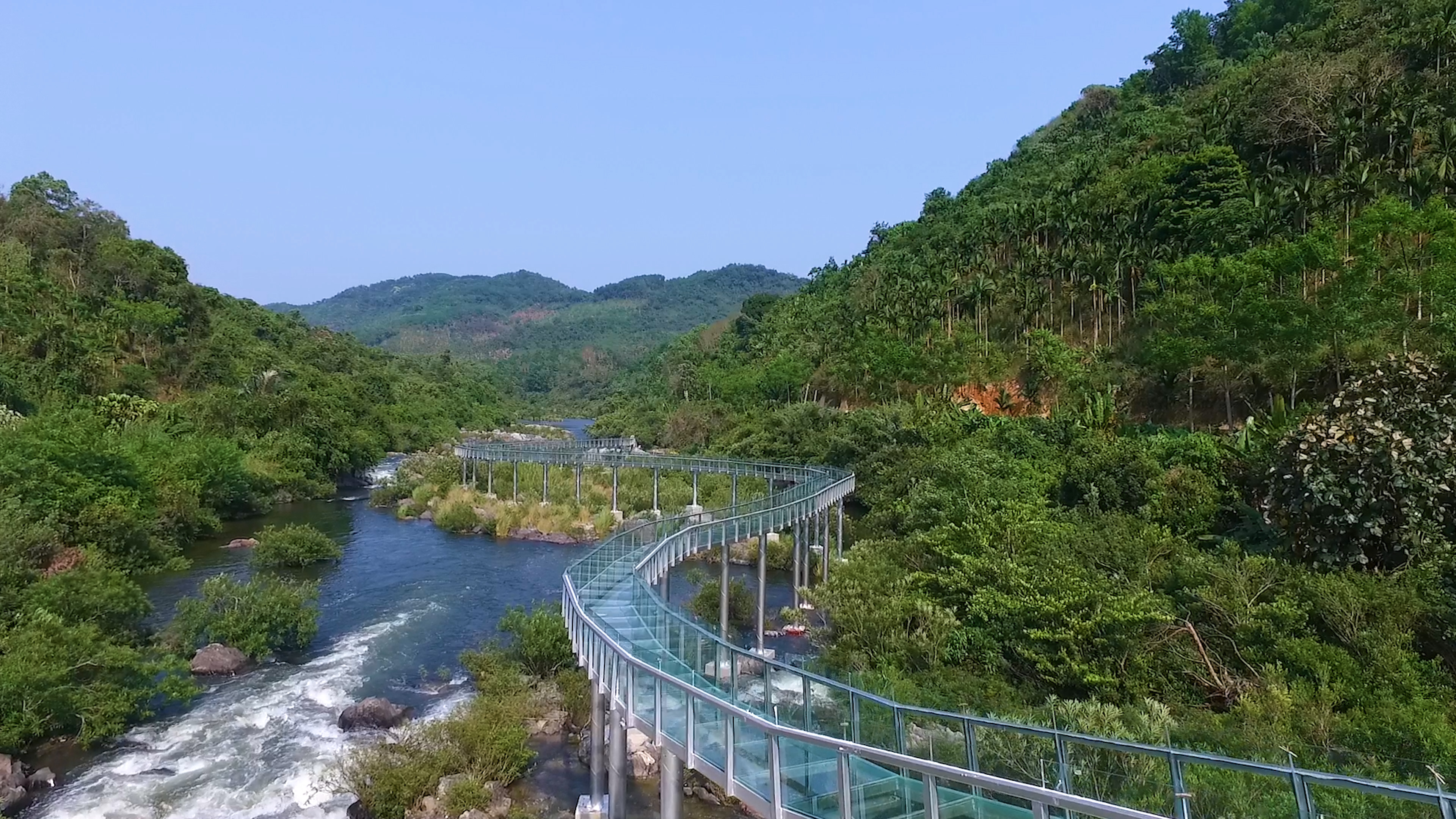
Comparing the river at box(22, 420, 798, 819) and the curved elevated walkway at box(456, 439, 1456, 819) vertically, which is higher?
the curved elevated walkway at box(456, 439, 1456, 819)

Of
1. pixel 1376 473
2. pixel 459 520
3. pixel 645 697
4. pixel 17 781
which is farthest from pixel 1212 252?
pixel 17 781

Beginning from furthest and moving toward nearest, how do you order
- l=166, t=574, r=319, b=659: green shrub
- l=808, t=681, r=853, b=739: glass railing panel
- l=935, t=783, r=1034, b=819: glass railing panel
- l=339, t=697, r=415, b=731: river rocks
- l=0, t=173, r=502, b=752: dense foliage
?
l=166, t=574, r=319, b=659: green shrub → l=339, t=697, r=415, b=731: river rocks → l=0, t=173, r=502, b=752: dense foliage → l=808, t=681, r=853, b=739: glass railing panel → l=935, t=783, r=1034, b=819: glass railing panel

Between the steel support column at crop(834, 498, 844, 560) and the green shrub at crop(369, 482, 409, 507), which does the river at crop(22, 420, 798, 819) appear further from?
the green shrub at crop(369, 482, 409, 507)

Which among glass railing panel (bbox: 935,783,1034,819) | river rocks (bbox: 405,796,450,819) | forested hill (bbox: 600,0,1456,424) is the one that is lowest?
river rocks (bbox: 405,796,450,819)

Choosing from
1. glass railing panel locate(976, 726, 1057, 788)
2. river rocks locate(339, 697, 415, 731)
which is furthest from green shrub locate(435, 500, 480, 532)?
glass railing panel locate(976, 726, 1057, 788)

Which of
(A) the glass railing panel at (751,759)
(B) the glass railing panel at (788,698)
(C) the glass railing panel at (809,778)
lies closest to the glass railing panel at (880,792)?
(C) the glass railing panel at (809,778)

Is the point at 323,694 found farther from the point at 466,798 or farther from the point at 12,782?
the point at 466,798
